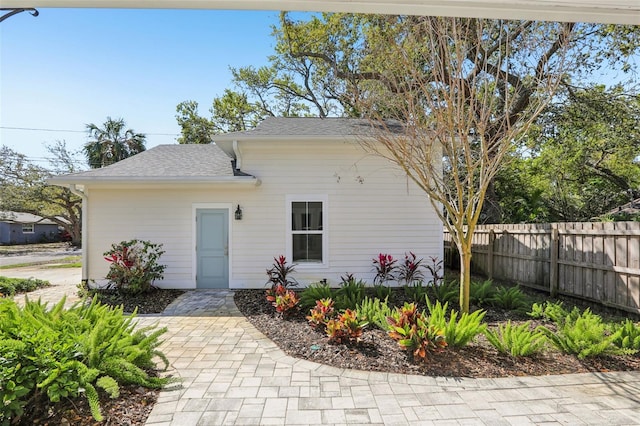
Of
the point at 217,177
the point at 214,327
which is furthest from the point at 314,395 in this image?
the point at 217,177

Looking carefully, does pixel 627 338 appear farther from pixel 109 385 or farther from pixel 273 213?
pixel 273 213

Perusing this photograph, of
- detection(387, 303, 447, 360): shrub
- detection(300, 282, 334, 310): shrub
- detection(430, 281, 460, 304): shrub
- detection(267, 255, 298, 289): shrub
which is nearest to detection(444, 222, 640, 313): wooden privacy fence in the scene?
detection(430, 281, 460, 304): shrub

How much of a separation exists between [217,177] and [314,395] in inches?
214

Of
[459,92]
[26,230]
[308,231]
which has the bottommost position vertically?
[26,230]

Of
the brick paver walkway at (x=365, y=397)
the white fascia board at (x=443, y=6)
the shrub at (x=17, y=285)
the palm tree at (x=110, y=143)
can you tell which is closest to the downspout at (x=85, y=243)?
the shrub at (x=17, y=285)

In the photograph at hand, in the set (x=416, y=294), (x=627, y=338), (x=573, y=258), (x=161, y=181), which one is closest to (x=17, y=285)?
(x=161, y=181)

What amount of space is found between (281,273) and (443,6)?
6.69 meters

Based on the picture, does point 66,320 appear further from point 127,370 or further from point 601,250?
point 601,250

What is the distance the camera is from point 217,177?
743cm

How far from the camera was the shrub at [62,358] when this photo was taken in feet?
8.42

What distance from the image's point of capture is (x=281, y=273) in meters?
7.59

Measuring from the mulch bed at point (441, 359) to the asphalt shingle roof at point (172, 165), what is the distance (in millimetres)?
4700

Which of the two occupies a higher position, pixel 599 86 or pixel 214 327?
pixel 599 86

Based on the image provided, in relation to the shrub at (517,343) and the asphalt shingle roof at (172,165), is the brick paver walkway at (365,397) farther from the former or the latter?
the asphalt shingle roof at (172,165)
